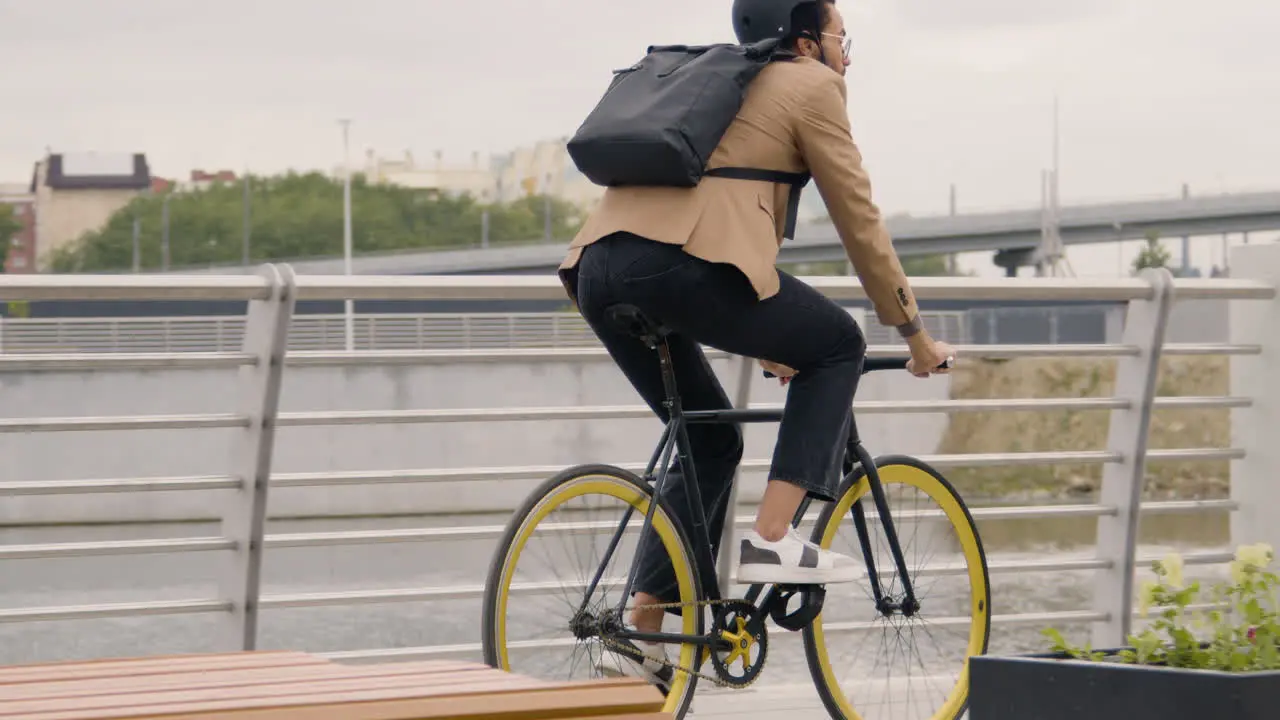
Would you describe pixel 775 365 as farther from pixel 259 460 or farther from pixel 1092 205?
pixel 1092 205

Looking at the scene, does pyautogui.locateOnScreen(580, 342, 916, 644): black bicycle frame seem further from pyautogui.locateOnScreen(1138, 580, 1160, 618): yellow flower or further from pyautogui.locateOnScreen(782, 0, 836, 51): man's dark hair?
pyautogui.locateOnScreen(1138, 580, 1160, 618): yellow flower

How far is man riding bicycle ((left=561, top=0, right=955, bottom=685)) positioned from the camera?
3998mm

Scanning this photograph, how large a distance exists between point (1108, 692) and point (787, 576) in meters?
1.52

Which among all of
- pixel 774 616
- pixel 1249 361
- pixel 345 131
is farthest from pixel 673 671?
pixel 345 131

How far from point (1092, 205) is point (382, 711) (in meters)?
73.3

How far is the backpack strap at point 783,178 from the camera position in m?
4.04

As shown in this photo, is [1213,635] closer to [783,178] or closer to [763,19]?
[783,178]

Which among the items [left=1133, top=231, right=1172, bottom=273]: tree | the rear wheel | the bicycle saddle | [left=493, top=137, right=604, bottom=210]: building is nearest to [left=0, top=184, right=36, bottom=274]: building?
[left=493, top=137, right=604, bottom=210]: building

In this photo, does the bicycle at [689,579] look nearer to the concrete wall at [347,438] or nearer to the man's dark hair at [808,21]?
the man's dark hair at [808,21]

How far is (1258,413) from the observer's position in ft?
20.7

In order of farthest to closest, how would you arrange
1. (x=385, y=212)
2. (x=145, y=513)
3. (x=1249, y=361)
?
(x=385, y=212), (x=145, y=513), (x=1249, y=361)

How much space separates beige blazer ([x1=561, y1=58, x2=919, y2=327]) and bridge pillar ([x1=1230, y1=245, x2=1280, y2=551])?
248cm

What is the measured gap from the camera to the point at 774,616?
4410 mm

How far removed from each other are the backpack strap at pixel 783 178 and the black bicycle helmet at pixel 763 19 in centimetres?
31
